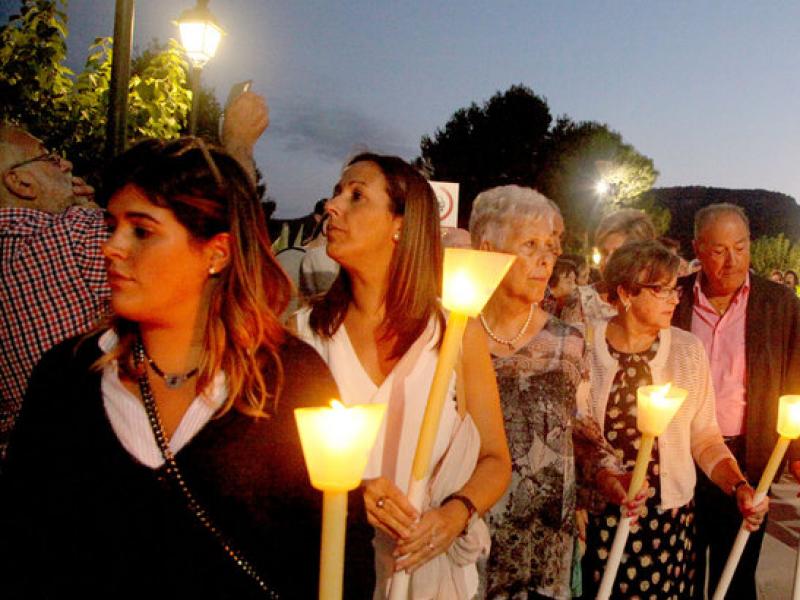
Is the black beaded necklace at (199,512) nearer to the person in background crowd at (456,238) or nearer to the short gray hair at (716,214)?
the person in background crowd at (456,238)

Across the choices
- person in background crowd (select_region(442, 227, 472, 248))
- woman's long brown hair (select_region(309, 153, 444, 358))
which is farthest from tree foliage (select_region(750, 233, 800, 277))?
woman's long brown hair (select_region(309, 153, 444, 358))

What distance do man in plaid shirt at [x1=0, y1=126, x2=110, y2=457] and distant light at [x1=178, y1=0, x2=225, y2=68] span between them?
20.9 ft

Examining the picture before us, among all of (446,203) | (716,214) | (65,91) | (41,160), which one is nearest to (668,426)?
(716,214)

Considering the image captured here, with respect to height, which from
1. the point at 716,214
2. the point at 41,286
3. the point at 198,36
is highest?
the point at 198,36

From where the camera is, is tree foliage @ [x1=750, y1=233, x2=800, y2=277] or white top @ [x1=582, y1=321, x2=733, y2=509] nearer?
white top @ [x1=582, y1=321, x2=733, y2=509]

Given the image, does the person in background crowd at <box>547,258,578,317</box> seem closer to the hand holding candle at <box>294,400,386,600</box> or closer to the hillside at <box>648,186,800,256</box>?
the hand holding candle at <box>294,400,386,600</box>

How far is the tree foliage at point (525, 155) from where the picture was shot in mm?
49375

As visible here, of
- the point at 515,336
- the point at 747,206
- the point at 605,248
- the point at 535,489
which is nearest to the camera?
the point at 535,489

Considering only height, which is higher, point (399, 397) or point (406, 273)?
point (406, 273)

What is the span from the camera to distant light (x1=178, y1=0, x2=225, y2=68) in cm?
830

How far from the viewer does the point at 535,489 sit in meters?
2.85

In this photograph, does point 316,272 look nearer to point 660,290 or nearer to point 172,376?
point 660,290

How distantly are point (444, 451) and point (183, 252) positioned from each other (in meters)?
1.03

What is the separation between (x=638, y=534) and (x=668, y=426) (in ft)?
1.62
